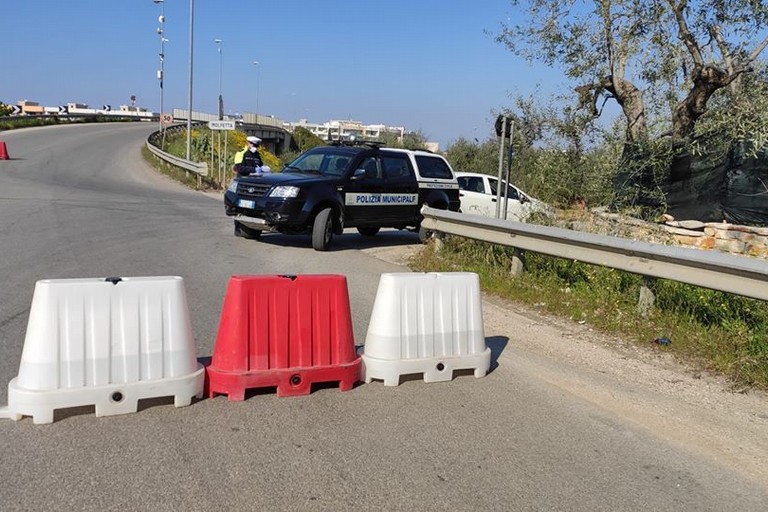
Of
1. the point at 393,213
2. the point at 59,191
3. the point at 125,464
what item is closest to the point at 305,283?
the point at 125,464

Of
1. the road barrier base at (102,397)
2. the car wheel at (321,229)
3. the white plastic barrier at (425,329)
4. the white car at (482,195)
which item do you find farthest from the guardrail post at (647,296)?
the white car at (482,195)

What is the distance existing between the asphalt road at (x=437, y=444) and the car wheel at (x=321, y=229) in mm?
4714

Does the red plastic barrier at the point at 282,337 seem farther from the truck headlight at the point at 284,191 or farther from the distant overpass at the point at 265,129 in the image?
the distant overpass at the point at 265,129

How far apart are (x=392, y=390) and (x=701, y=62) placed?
1189 cm

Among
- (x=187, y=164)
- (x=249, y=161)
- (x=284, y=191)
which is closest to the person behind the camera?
(x=284, y=191)

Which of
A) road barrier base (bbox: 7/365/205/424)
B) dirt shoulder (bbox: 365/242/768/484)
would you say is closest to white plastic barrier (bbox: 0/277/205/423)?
road barrier base (bbox: 7/365/205/424)

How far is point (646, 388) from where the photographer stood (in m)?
5.32

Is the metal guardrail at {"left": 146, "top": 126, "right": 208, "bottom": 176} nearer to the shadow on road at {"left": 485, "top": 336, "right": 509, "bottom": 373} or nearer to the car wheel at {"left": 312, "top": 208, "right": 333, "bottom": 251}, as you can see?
the car wheel at {"left": 312, "top": 208, "right": 333, "bottom": 251}

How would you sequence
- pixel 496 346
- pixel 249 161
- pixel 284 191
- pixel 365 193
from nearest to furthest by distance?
pixel 496 346, pixel 284 191, pixel 365 193, pixel 249 161

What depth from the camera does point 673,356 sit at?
242 inches

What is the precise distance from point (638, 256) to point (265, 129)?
6440 centimetres

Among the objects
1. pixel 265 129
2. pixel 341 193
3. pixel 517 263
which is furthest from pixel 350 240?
pixel 265 129

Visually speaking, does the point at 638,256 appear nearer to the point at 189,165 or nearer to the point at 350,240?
the point at 350,240

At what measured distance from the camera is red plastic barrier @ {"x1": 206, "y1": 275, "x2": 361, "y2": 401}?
179 inches
